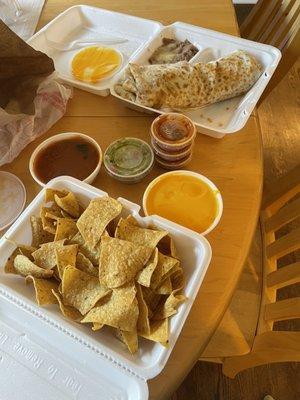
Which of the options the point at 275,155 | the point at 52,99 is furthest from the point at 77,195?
the point at 275,155

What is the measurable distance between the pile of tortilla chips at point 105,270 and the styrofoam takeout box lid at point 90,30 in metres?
0.63

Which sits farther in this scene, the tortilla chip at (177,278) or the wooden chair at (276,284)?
the wooden chair at (276,284)

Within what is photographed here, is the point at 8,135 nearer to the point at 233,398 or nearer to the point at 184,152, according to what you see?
the point at 184,152

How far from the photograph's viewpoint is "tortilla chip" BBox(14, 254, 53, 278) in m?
0.65

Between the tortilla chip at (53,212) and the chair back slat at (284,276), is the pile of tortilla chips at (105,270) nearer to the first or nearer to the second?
the tortilla chip at (53,212)

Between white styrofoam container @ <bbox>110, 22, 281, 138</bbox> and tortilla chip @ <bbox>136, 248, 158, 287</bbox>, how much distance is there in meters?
0.44

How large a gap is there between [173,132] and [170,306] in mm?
430

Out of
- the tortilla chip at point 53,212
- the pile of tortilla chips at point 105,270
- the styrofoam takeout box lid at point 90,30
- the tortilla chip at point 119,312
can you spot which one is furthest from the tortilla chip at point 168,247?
the styrofoam takeout box lid at point 90,30

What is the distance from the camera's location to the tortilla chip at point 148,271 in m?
0.63

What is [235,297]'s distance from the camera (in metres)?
1.00

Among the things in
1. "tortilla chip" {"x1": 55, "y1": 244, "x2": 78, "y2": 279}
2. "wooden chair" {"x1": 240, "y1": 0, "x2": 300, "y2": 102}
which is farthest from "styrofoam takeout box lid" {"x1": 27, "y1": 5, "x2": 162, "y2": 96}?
"tortilla chip" {"x1": 55, "y1": 244, "x2": 78, "y2": 279}

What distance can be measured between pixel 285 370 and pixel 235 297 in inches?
24.3

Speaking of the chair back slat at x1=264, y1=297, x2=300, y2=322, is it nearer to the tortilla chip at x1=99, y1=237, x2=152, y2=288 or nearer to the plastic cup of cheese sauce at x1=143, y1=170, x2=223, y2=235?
the plastic cup of cheese sauce at x1=143, y1=170, x2=223, y2=235

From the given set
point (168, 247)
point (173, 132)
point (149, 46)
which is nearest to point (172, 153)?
point (173, 132)
